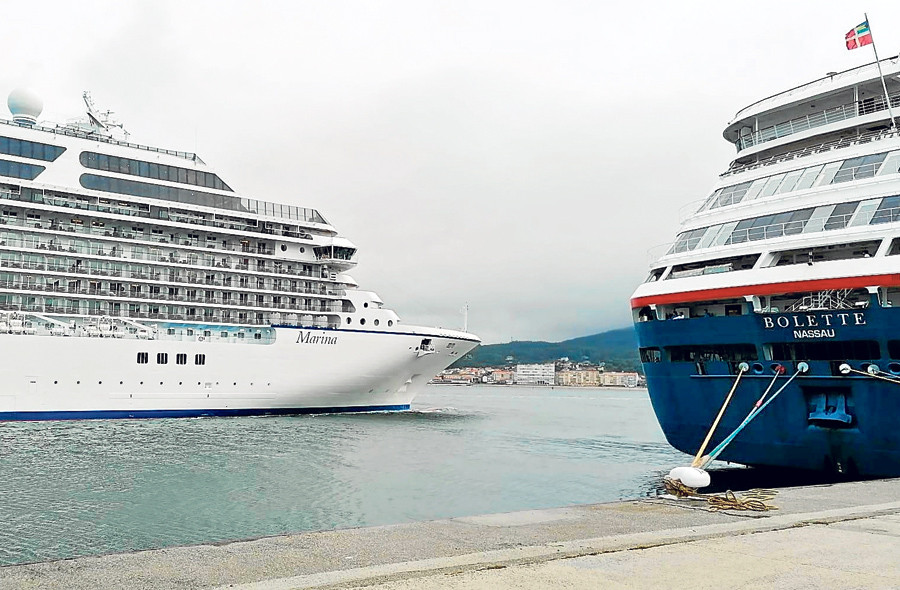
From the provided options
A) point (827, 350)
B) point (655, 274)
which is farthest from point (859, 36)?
point (827, 350)

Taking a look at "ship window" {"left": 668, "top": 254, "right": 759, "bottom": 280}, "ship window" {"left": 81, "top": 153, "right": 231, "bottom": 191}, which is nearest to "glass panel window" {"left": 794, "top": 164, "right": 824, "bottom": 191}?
"ship window" {"left": 668, "top": 254, "right": 759, "bottom": 280}

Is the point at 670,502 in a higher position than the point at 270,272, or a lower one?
lower

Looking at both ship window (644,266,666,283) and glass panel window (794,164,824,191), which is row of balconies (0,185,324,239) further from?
glass panel window (794,164,824,191)

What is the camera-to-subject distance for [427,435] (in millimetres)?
35812

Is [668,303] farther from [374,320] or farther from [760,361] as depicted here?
[374,320]

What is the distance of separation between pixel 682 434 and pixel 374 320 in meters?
27.2

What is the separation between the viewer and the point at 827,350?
1606 cm

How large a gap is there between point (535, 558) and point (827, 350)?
Answer: 12.4m

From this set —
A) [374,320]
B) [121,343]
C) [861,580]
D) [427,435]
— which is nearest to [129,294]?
[121,343]

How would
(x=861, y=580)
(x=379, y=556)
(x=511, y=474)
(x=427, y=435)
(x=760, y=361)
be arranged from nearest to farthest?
(x=861, y=580) < (x=379, y=556) < (x=760, y=361) < (x=511, y=474) < (x=427, y=435)

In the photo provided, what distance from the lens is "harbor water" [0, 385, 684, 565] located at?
48.2ft

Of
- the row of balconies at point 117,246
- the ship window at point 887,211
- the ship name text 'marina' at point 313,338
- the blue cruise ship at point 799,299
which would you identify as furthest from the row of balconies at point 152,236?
the ship window at point 887,211

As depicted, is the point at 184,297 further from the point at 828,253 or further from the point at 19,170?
the point at 828,253

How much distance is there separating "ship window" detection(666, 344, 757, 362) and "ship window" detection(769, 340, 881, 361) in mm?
606
